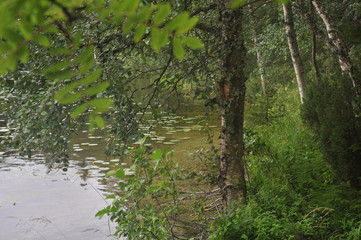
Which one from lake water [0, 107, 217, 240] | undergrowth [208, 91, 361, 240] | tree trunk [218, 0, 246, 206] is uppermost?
tree trunk [218, 0, 246, 206]

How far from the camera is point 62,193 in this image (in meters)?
9.38

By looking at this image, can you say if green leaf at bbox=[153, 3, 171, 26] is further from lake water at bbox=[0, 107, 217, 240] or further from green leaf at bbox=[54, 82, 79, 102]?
lake water at bbox=[0, 107, 217, 240]

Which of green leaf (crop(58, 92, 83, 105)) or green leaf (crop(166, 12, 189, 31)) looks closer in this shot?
green leaf (crop(166, 12, 189, 31))

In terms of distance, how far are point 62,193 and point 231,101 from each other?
17.7 ft

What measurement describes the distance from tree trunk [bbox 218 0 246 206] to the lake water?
0.61 metres

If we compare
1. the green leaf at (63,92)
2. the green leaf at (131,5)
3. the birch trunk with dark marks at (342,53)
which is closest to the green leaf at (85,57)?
the green leaf at (63,92)

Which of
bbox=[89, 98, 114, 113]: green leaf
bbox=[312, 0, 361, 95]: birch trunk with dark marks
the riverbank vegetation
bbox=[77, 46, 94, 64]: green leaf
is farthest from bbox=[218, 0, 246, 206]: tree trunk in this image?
bbox=[89, 98, 114, 113]: green leaf

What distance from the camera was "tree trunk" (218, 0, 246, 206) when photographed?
5000 mm

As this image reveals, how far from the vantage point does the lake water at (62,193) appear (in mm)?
7406

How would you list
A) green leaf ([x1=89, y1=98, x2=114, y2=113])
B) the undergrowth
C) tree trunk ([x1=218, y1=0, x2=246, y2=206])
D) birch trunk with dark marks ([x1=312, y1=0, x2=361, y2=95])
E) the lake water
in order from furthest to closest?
the lake water, birch trunk with dark marks ([x1=312, y1=0, x2=361, y2=95]), tree trunk ([x1=218, y1=0, x2=246, y2=206]), the undergrowth, green leaf ([x1=89, y1=98, x2=114, y2=113])

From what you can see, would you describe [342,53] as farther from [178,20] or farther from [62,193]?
[62,193]

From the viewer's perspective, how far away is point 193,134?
14547 millimetres

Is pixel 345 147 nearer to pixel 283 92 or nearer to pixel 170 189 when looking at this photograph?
pixel 170 189

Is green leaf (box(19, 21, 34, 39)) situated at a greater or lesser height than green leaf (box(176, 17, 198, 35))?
greater
